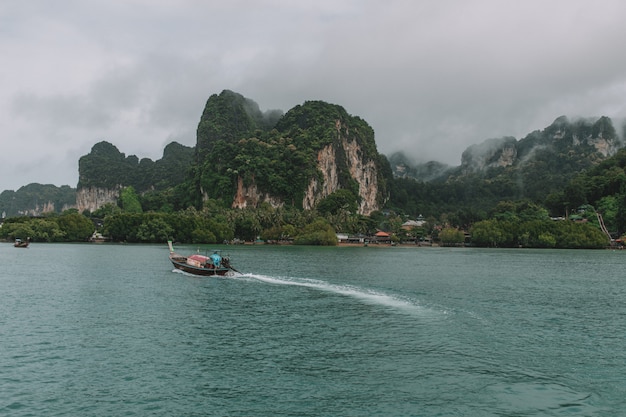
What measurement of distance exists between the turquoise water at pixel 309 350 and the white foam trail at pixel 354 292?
20 centimetres

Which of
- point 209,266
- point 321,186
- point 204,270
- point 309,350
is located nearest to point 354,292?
point 209,266

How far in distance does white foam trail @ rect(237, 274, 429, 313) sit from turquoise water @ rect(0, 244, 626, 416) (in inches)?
7.9

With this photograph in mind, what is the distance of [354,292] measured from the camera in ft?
126

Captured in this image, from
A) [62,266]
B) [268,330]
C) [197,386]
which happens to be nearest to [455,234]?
[62,266]

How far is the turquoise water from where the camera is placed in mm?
15812

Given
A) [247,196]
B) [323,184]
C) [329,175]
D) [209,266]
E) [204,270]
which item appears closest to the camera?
[204,270]

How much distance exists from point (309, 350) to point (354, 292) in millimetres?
17365

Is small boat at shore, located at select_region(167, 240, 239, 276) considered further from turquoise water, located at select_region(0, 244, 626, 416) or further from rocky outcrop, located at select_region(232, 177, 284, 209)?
rocky outcrop, located at select_region(232, 177, 284, 209)

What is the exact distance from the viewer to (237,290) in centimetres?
3950

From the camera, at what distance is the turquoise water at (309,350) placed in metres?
15.8

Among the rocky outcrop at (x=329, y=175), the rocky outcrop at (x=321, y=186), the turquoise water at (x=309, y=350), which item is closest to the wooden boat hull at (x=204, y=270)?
the turquoise water at (x=309, y=350)

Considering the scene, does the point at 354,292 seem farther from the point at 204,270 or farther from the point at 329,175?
the point at 329,175

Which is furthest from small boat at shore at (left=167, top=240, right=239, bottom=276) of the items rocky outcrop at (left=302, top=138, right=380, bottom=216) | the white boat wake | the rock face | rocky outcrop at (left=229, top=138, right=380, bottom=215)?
rocky outcrop at (left=302, top=138, right=380, bottom=216)

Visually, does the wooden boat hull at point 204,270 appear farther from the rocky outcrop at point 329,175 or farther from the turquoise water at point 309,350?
the rocky outcrop at point 329,175
